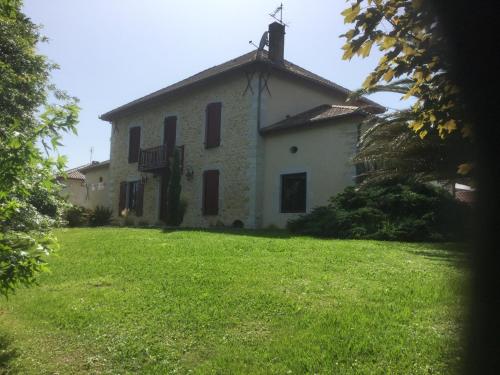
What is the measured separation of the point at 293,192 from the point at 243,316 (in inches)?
451

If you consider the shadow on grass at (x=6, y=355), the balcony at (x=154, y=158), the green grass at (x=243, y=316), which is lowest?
the shadow on grass at (x=6, y=355)

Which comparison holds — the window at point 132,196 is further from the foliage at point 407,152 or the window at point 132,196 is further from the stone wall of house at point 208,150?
the foliage at point 407,152

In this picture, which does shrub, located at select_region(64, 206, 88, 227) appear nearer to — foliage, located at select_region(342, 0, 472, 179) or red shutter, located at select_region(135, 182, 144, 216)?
red shutter, located at select_region(135, 182, 144, 216)

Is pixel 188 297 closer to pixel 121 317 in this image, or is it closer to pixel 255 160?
pixel 121 317

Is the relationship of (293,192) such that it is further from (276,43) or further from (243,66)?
(276,43)

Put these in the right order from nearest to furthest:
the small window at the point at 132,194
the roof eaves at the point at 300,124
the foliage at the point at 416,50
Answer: the foliage at the point at 416,50 < the roof eaves at the point at 300,124 < the small window at the point at 132,194

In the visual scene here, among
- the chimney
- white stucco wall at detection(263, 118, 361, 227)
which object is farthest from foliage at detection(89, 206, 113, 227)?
the chimney

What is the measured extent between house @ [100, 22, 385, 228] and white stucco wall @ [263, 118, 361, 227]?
0.11ft

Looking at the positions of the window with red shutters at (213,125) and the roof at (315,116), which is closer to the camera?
the roof at (315,116)

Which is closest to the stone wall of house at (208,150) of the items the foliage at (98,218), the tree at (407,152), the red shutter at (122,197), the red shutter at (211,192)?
the red shutter at (211,192)

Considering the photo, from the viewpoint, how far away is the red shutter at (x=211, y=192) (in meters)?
18.4

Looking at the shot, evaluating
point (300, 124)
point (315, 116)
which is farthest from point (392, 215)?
point (315, 116)

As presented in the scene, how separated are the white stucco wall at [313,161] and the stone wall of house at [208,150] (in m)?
0.75

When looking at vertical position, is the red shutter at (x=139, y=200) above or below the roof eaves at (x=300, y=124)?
below
